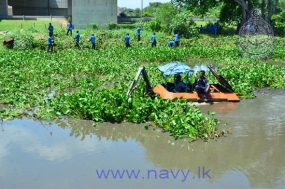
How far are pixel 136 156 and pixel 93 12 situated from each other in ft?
89.6

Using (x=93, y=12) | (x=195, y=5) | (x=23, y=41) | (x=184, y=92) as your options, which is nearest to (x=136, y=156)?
(x=184, y=92)

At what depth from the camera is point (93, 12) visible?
3412cm

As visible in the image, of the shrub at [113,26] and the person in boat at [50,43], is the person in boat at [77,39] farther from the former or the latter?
the shrub at [113,26]

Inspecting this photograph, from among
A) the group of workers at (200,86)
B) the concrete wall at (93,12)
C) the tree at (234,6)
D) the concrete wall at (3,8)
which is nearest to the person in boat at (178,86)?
the group of workers at (200,86)

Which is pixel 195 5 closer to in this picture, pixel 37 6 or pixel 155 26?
pixel 155 26

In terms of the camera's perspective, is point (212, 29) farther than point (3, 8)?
No

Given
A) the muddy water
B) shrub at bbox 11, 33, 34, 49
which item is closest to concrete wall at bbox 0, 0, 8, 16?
shrub at bbox 11, 33, 34, 49

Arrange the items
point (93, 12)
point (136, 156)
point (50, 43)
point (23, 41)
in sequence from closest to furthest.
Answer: point (136, 156), point (50, 43), point (23, 41), point (93, 12)

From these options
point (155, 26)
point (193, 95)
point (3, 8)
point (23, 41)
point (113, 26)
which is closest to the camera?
point (193, 95)

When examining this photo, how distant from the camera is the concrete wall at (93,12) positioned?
33.8 m

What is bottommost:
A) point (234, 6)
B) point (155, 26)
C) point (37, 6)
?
point (155, 26)

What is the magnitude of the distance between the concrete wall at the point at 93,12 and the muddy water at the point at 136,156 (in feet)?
79.7

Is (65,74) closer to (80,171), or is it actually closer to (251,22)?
(80,171)

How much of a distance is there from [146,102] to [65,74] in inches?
273
